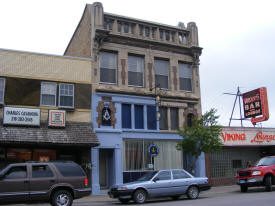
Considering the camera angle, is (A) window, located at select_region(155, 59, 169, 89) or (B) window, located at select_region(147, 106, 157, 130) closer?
(B) window, located at select_region(147, 106, 157, 130)

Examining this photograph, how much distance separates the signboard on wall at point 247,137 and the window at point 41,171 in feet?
50.1

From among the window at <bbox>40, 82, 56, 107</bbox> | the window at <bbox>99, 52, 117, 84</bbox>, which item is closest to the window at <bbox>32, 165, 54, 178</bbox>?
the window at <bbox>40, 82, 56, 107</bbox>

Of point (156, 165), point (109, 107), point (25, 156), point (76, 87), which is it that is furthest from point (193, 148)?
point (25, 156)

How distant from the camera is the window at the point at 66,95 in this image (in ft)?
66.0

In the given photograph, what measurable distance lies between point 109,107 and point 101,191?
5248mm

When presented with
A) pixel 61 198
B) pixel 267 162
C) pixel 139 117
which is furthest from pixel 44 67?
pixel 267 162

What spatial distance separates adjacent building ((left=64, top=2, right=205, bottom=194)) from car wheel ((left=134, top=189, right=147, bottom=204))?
5.63 meters

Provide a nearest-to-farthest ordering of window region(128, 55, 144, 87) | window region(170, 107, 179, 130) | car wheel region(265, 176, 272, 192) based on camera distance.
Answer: car wheel region(265, 176, 272, 192)
window region(128, 55, 144, 87)
window region(170, 107, 179, 130)

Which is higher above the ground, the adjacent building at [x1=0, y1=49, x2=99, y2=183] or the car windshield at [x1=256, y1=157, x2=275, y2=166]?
the adjacent building at [x1=0, y1=49, x2=99, y2=183]

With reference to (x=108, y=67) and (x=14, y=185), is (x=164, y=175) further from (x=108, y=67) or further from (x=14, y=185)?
(x=108, y=67)

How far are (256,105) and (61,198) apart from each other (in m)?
19.7

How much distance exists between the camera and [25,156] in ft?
61.7

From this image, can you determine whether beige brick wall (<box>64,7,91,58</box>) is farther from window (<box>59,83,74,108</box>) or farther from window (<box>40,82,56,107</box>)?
window (<box>40,82,56,107</box>)

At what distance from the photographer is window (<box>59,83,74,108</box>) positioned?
20112 mm
